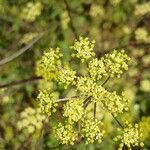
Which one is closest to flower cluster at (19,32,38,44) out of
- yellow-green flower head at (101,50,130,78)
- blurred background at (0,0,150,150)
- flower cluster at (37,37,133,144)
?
blurred background at (0,0,150,150)

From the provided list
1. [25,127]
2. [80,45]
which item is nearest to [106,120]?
[25,127]

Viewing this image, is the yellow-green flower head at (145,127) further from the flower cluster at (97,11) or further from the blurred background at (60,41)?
the flower cluster at (97,11)

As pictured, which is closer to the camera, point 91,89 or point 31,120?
point 91,89

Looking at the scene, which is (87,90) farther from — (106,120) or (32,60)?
(32,60)

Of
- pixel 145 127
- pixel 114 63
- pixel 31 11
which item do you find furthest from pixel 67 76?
pixel 31 11

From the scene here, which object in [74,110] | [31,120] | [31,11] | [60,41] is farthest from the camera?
[60,41]

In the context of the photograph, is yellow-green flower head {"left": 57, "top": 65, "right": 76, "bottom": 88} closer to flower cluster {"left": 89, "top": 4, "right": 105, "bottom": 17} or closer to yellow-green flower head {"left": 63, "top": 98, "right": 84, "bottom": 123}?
yellow-green flower head {"left": 63, "top": 98, "right": 84, "bottom": 123}

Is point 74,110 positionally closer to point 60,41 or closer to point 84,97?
point 84,97

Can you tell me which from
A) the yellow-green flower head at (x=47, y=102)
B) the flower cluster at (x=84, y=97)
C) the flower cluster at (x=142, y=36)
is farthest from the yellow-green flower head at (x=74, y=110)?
the flower cluster at (x=142, y=36)
